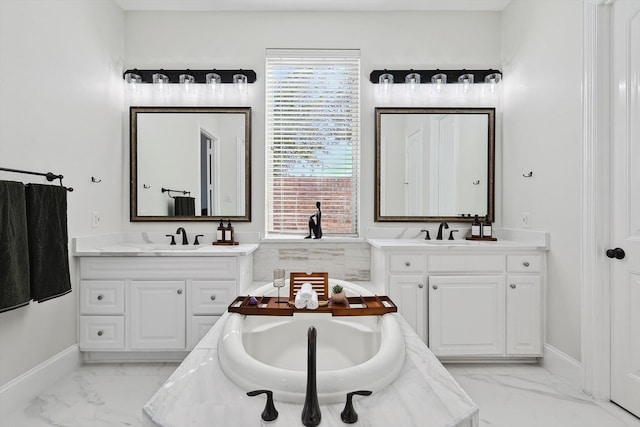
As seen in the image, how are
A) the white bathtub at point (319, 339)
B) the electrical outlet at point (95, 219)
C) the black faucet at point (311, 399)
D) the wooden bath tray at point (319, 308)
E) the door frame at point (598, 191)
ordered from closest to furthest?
the black faucet at point (311, 399) < the white bathtub at point (319, 339) < the wooden bath tray at point (319, 308) < the door frame at point (598, 191) < the electrical outlet at point (95, 219)

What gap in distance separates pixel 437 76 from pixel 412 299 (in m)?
1.84

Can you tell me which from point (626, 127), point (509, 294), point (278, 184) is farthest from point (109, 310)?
point (626, 127)

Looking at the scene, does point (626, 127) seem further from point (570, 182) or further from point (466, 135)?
point (466, 135)

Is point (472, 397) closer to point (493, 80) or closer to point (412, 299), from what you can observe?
point (412, 299)

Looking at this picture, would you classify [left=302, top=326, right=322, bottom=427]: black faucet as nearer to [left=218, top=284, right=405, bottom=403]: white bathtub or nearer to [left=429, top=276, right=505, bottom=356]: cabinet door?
[left=218, top=284, right=405, bottom=403]: white bathtub

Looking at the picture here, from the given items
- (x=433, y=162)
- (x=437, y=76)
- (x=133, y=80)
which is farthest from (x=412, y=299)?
(x=133, y=80)

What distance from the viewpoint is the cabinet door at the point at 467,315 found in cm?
262

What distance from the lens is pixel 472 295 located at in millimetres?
2633

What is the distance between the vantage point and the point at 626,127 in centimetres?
207

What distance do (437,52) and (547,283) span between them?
2.03 m

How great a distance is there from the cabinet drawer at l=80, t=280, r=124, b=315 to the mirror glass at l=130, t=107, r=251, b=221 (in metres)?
0.71

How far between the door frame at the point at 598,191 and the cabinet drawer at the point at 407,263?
97cm

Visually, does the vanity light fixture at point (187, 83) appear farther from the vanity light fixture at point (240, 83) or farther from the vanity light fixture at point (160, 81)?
the vanity light fixture at point (240, 83)

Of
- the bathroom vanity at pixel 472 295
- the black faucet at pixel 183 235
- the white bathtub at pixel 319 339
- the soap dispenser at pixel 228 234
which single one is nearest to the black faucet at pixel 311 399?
the white bathtub at pixel 319 339
